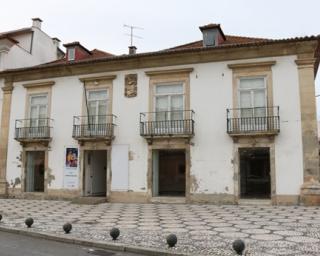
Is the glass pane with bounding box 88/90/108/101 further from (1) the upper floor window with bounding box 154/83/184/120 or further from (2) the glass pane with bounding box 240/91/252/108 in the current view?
(2) the glass pane with bounding box 240/91/252/108

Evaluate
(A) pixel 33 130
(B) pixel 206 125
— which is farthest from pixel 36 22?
(B) pixel 206 125

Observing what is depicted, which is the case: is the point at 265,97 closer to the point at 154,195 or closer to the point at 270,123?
the point at 270,123

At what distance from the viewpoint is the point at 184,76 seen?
1478 centimetres

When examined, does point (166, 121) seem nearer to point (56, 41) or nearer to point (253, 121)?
point (253, 121)

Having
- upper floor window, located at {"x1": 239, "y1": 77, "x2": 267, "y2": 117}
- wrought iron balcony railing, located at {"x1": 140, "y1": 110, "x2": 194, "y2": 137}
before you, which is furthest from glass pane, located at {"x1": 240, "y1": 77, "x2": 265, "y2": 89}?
wrought iron balcony railing, located at {"x1": 140, "y1": 110, "x2": 194, "y2": 137}

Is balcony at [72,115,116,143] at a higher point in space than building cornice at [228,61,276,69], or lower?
lower

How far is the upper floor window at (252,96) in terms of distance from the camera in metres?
13.7

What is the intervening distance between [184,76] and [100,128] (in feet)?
13.7

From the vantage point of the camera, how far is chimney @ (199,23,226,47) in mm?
15062

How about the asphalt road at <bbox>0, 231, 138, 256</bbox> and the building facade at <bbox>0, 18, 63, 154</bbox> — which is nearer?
the asphalt road at <bbox>0, 231, 138, 256</bbox>

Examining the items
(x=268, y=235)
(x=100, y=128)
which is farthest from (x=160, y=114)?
(x=268, y=235)

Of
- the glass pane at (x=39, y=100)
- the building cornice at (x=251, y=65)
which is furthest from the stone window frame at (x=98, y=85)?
the building cornice at (x=251, y=65)

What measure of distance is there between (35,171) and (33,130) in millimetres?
2271

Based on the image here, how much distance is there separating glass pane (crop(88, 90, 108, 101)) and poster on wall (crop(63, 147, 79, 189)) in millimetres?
2355
